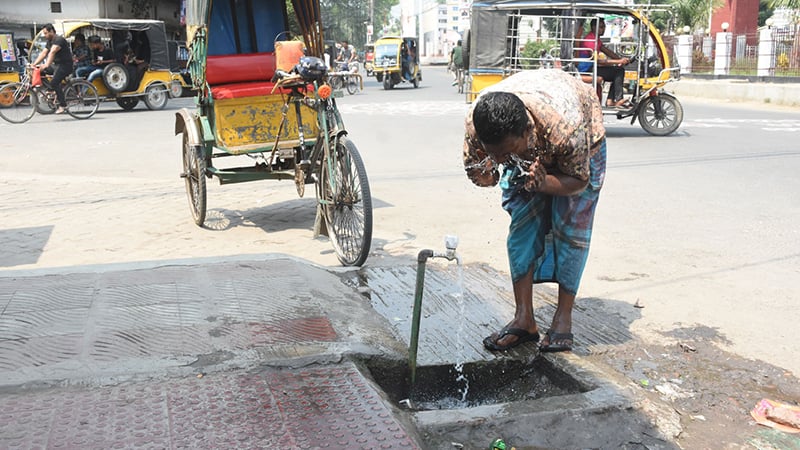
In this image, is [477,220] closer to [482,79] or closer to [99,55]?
[482,79]

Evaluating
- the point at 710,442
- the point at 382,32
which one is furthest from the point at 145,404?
the point at 382,32

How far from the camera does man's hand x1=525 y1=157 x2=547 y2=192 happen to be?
296cm

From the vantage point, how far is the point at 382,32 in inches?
4924

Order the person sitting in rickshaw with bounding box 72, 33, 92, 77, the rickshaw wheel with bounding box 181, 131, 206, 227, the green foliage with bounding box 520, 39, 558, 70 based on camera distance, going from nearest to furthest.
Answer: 1. the rickshaw wheel with bounding box 181, 131, 206, 227
2. the green foliage with bounding box 520, 39, 558, 70
3. the person sitting in rickshaw with bounding box 72, 33, 92, 77

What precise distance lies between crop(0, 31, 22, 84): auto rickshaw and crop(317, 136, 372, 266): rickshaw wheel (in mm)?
16510

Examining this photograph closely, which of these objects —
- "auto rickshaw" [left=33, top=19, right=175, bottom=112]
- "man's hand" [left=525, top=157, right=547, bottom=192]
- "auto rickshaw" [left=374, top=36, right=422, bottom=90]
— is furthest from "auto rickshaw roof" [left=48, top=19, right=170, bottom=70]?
"man's hand" [left=525, top=157, right=547, bottom=192]

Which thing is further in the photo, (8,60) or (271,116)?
(8,60)

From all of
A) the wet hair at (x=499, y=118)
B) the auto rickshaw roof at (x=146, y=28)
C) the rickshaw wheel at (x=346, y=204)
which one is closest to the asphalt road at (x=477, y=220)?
the rickshaw wheel at (x=346, y=204)

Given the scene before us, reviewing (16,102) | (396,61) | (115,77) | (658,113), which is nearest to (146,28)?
(115,77)

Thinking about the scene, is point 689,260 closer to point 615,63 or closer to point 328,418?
point 328,418

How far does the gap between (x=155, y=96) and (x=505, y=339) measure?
695 inches

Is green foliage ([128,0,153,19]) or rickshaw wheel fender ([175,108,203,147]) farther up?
green foliage ([128,0,153,19])

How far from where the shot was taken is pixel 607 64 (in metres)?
12.5

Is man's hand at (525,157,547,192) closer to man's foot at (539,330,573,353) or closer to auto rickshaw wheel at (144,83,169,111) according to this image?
man's foot at (539,330,573,353)
